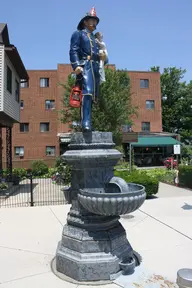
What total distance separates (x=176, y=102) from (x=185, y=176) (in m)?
29.2

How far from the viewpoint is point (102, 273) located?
4.17m

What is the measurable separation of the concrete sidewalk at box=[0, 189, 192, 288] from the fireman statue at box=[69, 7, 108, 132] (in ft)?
7.78

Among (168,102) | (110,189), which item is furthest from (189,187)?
(168,102)

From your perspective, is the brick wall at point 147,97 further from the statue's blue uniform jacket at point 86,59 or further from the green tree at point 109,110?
the statue's blue uniform jacket at point 86,59

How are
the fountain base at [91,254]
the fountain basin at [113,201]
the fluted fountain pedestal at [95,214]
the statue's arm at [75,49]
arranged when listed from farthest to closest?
the statue's arm at [75,49]
the fountain base at [91,254]
the fluted fountain pedestal at [95,214]
the fountain basin at [113,201]

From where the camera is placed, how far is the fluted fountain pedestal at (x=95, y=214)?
4012mm

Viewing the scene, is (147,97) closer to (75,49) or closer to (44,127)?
(44,127)

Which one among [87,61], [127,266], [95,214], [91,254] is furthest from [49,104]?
[127,266]

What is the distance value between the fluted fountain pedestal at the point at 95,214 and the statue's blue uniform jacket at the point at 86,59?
0.81 meters

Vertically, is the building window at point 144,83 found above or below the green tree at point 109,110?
above

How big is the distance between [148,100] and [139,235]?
102 feet

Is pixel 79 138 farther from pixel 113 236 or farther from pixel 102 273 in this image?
pixel 102 273

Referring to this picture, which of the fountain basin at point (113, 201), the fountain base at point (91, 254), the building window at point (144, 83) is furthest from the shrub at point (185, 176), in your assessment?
the building window at point (144, 83)

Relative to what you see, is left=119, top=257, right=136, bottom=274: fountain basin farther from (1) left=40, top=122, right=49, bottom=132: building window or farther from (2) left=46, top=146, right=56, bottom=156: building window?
(1) left=40, top=122, right=49, bottom=132: building window
